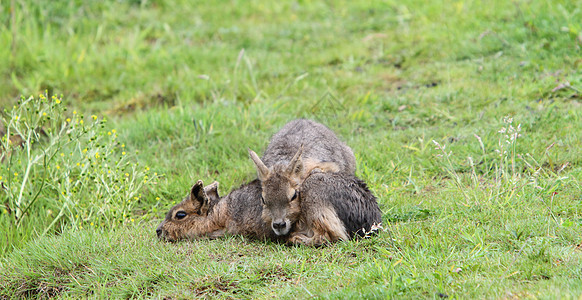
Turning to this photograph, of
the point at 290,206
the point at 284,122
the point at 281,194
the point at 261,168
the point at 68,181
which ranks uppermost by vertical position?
the point at 261,168

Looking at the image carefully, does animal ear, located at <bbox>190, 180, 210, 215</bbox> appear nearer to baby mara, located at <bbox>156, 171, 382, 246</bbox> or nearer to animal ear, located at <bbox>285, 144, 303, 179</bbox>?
baby mara, located at <bbox>156, 171, 382, 246</bbox>

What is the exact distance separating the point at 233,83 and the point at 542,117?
477 centimetres

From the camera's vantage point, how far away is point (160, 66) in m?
10.8

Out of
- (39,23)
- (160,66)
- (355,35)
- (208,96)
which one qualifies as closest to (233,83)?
(208,96)

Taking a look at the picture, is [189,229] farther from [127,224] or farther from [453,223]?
[453,223]

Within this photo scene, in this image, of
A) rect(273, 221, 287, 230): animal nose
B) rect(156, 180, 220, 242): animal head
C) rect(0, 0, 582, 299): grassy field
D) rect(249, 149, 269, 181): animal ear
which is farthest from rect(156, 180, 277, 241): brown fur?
rect(273, 221, 287, 230): animal nose

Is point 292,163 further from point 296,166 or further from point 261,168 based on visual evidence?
point 261,168

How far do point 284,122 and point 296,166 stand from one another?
9.91ft

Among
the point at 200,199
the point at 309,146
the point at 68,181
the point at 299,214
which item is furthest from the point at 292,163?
the point at 68,181

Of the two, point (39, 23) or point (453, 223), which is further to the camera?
point (39, 23)

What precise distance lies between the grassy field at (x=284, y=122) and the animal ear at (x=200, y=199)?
1.82 feet

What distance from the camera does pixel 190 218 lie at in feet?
19.6

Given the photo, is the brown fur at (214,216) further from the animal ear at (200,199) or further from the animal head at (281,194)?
the animal head at (281,194)

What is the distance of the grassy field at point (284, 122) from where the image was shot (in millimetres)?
4691
